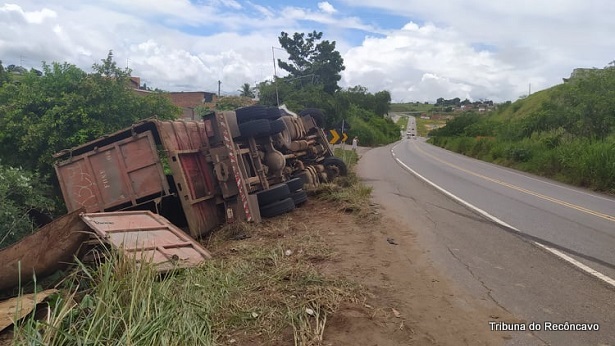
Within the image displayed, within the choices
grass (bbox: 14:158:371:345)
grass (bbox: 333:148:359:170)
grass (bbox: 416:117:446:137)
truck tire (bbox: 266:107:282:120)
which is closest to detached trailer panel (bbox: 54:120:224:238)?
truck tire (bbox: 266:107:282:120)

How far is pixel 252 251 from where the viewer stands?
679cm

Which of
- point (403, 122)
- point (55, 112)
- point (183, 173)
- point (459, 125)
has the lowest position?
point (459, 125)

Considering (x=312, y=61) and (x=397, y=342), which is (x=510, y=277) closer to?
(x=397, y=342)

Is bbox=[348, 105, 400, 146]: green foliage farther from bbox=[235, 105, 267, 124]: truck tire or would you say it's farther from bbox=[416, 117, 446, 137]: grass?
bbox=[235, 105, 267, 124]: truck tire

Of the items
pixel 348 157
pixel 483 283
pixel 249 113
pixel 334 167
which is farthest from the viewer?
pixel 348 157

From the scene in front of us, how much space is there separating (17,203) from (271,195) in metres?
4.97

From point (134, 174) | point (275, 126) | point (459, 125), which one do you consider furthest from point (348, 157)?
point (459, 125)

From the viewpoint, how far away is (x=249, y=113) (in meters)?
10.3

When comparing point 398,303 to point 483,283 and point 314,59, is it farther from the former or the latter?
point 314,59

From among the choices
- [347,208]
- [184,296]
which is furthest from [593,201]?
[184,296]

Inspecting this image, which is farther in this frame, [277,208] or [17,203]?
[277,208]

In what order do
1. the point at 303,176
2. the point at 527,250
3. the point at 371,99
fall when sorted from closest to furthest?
1. the point at 527,250
2. the point at 303,176
3. the point at 371,99

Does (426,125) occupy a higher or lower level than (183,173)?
lower

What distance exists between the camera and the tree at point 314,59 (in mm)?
57969
